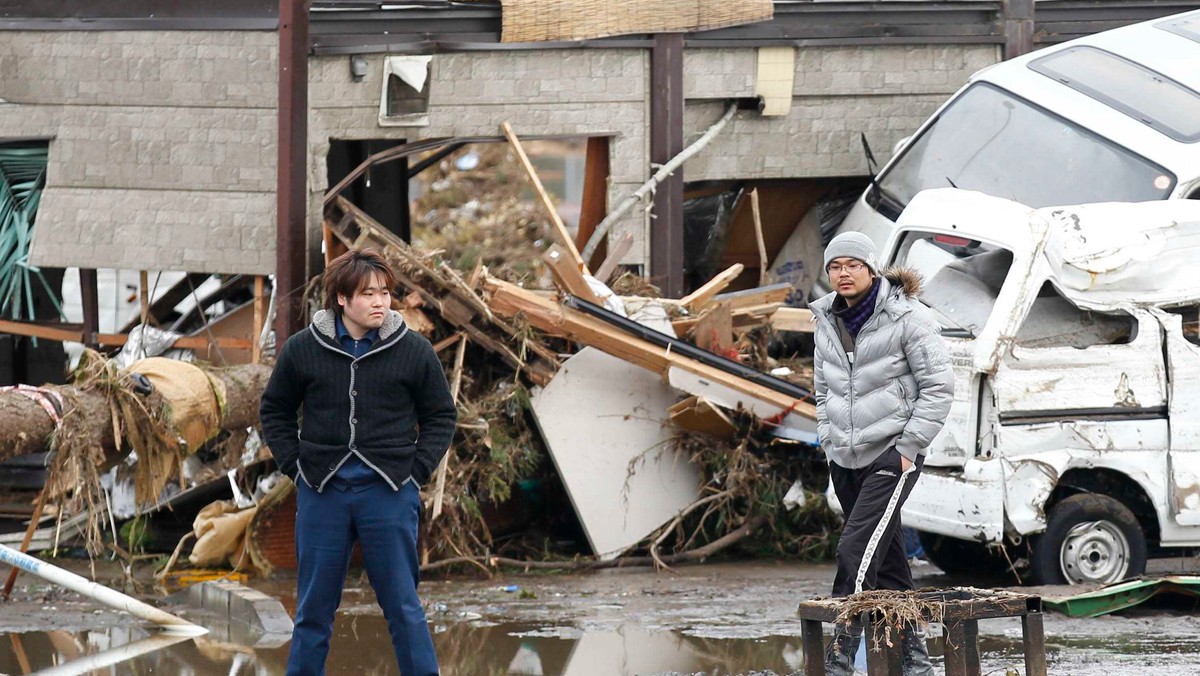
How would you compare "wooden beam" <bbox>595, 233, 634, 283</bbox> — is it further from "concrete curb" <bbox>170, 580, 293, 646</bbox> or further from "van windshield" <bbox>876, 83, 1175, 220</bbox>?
"concrete curb" <bbox>170, 580, 293, 646</bbox>

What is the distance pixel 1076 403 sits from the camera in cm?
837

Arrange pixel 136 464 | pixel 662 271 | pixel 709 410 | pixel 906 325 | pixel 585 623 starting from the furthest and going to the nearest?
pixel 662 271, pixel 709 410, pixel 136 464, pixel 585 623, pixel 906 325

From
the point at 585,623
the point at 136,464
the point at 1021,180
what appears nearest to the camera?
the point at 585,623

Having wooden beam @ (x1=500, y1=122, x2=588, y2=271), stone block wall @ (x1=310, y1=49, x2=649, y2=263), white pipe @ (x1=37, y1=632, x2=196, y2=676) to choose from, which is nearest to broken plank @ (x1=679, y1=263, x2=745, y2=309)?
wooden beam @ (x1=500, y1=122, x2=588, y2=271)

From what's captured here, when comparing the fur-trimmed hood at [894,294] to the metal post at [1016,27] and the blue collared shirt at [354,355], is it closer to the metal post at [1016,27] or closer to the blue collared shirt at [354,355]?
the blue collared shirt at [354,355]

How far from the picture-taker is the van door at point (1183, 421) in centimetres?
835

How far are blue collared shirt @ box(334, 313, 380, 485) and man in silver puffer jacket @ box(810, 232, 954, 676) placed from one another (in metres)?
1.82

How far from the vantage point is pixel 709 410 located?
376 inches

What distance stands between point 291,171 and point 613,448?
2.70 meters

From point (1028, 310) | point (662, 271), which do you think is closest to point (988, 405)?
point (1028, 310)

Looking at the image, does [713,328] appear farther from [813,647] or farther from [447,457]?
[813,647]

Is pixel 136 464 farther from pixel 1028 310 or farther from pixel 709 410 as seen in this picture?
pixel 1028 310

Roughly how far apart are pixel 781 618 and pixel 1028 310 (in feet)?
6.86

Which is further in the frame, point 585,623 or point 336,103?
point 336,103
